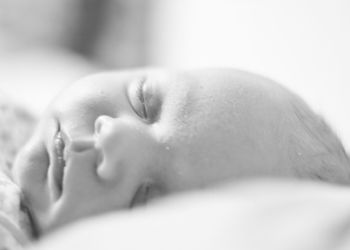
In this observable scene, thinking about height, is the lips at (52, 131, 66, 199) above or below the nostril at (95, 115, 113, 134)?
below

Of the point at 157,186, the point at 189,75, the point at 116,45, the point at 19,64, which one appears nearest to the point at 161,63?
the point at 116,45

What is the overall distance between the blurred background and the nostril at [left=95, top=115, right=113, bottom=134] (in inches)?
17.9

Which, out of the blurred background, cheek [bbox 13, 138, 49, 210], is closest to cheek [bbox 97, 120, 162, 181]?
cheek [bbox 13, 138, 49, 210]

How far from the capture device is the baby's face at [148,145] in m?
0.74

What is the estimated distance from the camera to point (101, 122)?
78 centimetres

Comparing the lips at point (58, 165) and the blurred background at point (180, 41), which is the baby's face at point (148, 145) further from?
the blurred background at point (180, 41)

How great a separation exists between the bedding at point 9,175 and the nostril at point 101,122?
15cm

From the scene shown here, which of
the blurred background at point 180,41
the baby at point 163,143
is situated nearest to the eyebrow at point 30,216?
the baby at point 163,143

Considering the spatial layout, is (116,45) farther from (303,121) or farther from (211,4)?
(303,121)

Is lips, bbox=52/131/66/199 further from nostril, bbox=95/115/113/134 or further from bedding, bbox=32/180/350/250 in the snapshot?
bedding, bbox=32/180/350/250

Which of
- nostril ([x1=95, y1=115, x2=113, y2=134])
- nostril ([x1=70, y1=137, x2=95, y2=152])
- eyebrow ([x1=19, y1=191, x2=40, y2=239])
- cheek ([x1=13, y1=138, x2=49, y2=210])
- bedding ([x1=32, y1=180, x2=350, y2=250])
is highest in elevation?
bedding ([x1=32, y1=180, x2=350, y2=250])

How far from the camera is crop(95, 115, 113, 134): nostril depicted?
0.77 m

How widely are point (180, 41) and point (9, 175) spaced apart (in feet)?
3.76

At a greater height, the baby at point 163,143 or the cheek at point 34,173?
the baby at point 163,143
